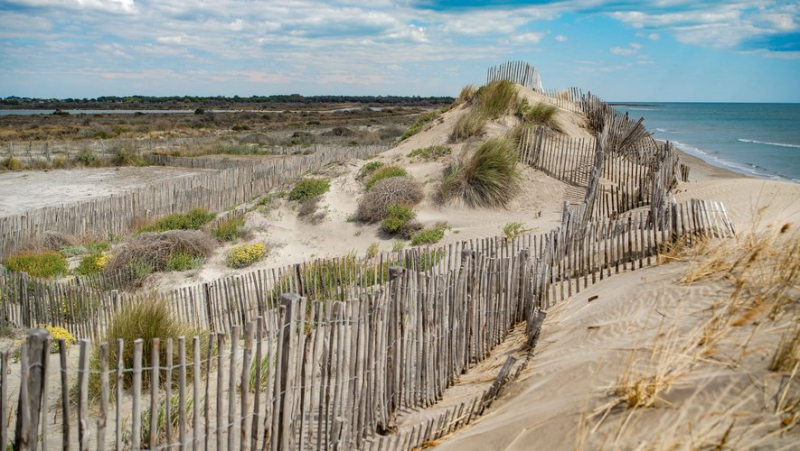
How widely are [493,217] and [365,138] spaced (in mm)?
28674

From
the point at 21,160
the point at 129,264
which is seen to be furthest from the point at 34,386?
the point at 21,160

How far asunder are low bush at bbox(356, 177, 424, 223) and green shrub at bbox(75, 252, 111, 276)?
6.03m

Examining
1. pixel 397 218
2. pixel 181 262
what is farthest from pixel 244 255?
pixel 397 218

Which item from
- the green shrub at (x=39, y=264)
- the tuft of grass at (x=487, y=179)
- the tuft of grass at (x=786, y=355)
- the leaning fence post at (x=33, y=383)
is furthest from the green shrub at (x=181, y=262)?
the tuft of grass at (x=786, y=355)

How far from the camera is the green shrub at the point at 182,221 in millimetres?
14422

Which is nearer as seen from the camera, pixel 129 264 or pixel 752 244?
pixel 752 244

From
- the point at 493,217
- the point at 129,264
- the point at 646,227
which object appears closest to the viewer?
the point at 646,227

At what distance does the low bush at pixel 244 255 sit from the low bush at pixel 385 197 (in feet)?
9.70

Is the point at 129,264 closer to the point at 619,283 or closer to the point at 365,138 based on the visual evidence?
the point at 619,283

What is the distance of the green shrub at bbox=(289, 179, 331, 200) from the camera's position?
16.4 metres

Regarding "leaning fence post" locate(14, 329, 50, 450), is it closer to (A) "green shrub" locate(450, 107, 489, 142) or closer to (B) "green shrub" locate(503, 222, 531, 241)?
(B) "green shrub" locate(503, 222, 531, 241)

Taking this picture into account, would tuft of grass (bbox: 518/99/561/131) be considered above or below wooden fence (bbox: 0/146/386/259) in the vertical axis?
above

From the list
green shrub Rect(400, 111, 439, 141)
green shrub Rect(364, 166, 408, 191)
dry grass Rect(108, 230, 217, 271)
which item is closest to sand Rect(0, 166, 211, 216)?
dry grass Rect(108, 230, 217, 271)

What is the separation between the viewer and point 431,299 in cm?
502
